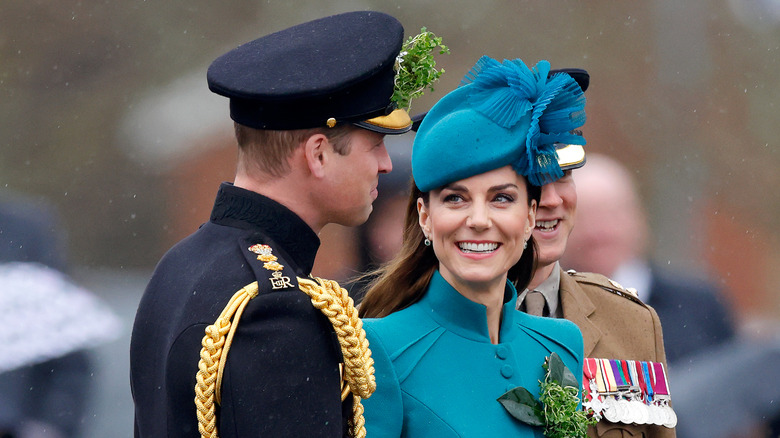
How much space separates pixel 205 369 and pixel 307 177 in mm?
464

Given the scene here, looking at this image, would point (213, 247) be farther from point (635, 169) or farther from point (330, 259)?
point (635, 169)

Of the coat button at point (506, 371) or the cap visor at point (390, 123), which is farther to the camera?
the coat button at point (506, 371)

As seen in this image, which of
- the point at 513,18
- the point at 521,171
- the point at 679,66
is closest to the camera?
the point at 521,171

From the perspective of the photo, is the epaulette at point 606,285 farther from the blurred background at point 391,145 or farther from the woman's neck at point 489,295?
the blurred background at point 391,145

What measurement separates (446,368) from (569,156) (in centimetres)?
106

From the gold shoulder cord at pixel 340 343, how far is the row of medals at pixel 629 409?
1.31 m

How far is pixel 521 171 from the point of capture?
2.75 metres

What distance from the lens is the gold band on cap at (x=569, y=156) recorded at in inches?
138

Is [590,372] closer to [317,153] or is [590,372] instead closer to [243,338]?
[317,153]

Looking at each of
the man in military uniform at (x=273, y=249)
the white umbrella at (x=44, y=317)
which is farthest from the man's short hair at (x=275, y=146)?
the white umbrella at (x=44, y=317)

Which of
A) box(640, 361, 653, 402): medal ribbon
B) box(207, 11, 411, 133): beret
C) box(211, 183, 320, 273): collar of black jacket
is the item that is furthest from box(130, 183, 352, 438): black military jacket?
box(640, 361, 653, 402): medal ribbon

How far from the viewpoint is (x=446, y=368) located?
2.73 metres

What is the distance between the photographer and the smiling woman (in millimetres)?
2682

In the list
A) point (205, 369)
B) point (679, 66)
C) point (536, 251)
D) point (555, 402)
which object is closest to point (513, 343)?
point (555, 402)
